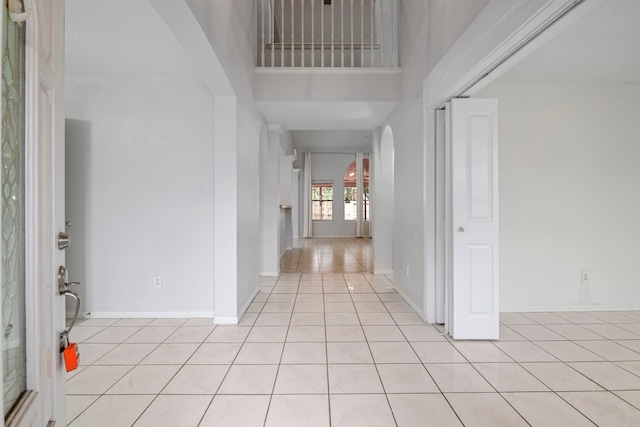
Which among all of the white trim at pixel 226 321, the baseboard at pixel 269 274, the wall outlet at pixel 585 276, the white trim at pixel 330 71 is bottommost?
the white trim at pixel 226 321

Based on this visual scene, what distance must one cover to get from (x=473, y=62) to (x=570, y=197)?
2130 millimetres

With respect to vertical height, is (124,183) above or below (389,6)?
below

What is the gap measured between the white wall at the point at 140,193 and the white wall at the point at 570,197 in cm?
301

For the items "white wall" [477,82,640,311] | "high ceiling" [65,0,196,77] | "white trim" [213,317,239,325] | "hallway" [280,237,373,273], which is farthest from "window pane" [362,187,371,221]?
"high ceiling" [65,0,196,77]

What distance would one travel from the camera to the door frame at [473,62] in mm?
1599

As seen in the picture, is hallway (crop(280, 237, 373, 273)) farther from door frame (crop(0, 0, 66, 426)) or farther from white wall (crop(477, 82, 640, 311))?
door frame (crop(0, 0, 66, 426))

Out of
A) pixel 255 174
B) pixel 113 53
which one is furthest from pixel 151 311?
pixel 113 53

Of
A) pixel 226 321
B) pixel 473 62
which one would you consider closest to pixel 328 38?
pixel 473 62

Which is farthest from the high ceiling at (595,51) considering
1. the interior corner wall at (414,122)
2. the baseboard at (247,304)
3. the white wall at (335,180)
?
the white wall at (335,180)

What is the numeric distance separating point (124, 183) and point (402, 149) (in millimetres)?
2989

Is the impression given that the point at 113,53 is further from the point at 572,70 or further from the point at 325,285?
the point at 572,70

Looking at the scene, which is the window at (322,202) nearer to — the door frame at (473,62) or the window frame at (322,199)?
the window frame at (322,199)

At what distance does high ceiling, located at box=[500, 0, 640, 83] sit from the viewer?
2.24 metres

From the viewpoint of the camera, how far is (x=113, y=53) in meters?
2.74
